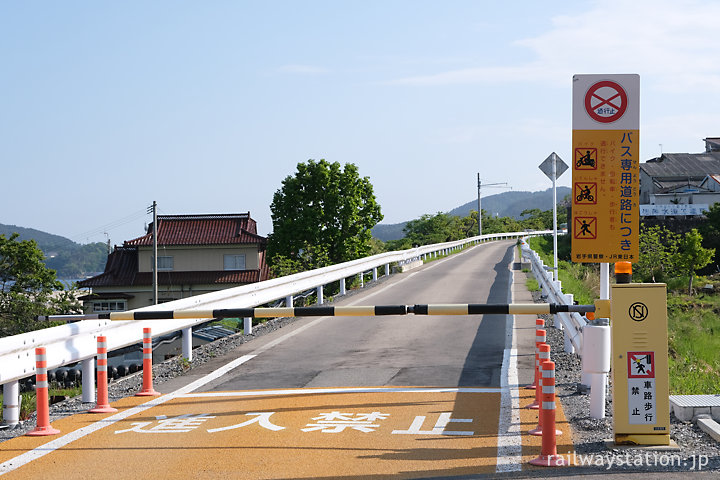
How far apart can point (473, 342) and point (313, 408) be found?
5.34 metres

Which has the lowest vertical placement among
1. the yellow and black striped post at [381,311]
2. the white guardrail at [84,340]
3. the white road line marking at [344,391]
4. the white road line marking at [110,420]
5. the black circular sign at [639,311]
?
the white road line marking at [110,420]

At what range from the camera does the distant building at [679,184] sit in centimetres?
7344

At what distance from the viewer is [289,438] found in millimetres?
7316

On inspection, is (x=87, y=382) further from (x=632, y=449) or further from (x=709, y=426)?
(x=709, y=426)

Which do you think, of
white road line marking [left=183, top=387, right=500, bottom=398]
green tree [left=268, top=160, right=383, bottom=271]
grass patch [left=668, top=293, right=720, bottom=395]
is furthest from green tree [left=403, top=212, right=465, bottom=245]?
white road line marking [left=183, top=387, right=500, bottom=398]

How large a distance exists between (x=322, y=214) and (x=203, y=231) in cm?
934

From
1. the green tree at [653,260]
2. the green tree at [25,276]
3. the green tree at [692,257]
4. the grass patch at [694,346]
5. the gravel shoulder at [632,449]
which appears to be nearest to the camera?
the gravel shoulder at [632,449]

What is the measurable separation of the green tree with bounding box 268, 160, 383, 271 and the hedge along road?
158 feet

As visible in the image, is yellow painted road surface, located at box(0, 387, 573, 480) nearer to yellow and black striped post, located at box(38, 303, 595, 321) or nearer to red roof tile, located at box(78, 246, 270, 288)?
yellow and black striped post, located at box(38, 303, 595, 321)

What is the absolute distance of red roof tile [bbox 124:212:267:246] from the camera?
2350 inches

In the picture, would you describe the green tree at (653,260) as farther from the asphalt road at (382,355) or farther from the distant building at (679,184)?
the asphalt road at (382,355)

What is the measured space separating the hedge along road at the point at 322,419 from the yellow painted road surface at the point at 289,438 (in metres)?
0.02

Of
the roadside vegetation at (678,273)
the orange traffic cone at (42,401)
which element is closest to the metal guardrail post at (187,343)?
the orange traffic cone at (42,401)

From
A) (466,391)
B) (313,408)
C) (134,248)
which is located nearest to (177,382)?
(313,408)
